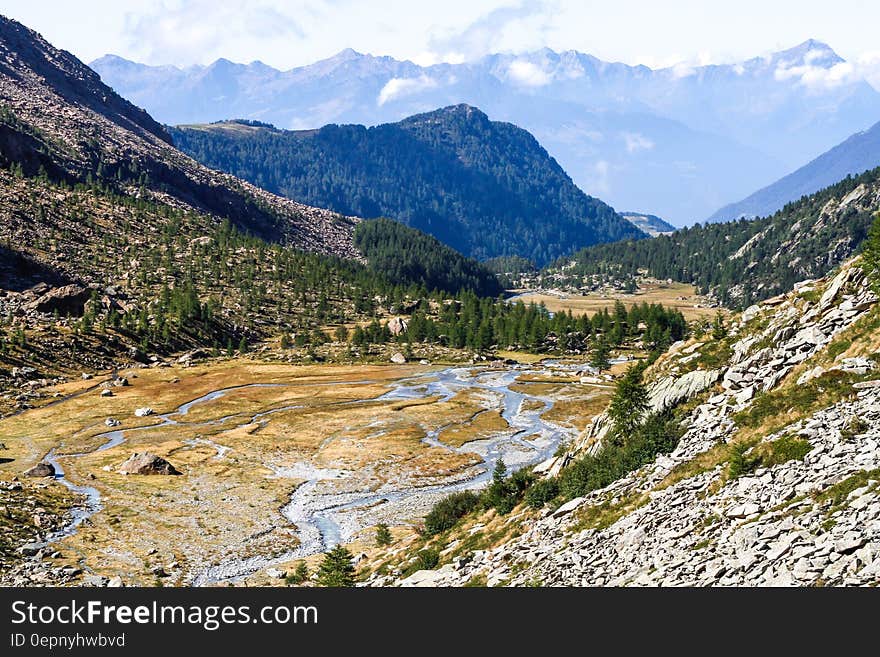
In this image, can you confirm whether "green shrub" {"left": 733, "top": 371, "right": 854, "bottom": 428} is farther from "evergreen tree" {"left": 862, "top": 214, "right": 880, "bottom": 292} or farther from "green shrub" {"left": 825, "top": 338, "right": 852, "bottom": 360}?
"evergreen tree" {"left": 862, "top": 214, "right": 880, "bottom": 292}

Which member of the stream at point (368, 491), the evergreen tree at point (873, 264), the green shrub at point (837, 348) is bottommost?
the stream at point (368, 491)

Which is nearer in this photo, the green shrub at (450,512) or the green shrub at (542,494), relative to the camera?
the green shrub at (542,494)

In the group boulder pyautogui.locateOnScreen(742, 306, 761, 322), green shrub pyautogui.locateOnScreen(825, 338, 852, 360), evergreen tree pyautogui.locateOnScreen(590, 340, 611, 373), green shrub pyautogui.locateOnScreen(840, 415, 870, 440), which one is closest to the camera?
green shrub pyautogui.locateOnScreen(840, 415, 870, 440)

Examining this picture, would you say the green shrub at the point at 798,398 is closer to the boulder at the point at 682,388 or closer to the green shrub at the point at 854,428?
the green shrub at the point at 854,428

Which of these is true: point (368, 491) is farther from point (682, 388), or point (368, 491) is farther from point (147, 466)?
point (682, 388)

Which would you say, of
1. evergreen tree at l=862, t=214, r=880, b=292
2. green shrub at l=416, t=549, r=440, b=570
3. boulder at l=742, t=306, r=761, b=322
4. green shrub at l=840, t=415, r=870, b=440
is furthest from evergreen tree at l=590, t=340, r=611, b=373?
green shrub at l=840, t=415, r=870, b=440

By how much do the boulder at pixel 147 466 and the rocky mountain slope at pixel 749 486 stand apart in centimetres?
5349

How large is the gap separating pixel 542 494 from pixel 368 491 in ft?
147

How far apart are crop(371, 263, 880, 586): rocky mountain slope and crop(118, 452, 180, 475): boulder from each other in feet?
175

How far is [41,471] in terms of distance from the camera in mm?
93500

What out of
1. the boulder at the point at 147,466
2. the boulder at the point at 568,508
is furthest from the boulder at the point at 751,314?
the boulder at the point at 147,466

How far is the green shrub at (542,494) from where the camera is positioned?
51781 millimetres

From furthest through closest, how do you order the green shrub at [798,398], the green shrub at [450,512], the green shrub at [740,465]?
the green shrub at [450,512] → the green shrub at [798,398] → the green shrub at [740,465]

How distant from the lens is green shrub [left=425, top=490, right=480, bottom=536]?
60875 millimetres
